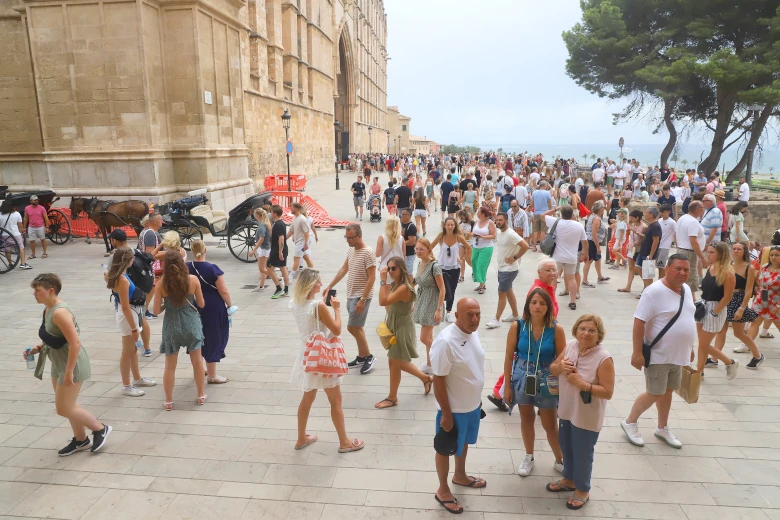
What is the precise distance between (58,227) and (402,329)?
1241cm

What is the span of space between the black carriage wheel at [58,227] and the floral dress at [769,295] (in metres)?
14.9

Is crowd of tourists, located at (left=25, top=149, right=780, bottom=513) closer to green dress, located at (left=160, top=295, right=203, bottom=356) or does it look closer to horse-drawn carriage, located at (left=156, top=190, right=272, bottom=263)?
green dress, located at (left=160, top=295, right=203, bottom=356)

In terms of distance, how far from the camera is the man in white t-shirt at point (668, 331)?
3965 millimetres

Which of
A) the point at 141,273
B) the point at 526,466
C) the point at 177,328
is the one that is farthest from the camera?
the point at 141,273

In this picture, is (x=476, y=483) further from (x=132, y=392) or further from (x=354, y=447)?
(x=132, y=392)

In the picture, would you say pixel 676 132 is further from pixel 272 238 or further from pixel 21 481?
pixel 21 481

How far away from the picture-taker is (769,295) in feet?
19.5

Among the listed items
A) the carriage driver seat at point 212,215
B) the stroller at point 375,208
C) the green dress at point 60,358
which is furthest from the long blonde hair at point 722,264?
the stroller at point 375,208

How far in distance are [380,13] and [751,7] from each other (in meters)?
59.9

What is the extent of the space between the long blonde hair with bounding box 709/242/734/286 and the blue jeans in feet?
9.19

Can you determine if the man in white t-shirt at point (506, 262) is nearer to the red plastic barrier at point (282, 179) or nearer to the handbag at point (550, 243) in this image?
the handbag at point (550, 243)

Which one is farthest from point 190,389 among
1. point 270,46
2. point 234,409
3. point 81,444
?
A: point 270,46

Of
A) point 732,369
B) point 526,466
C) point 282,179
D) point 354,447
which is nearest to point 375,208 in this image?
point 282,179

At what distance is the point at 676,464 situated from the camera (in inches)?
158
